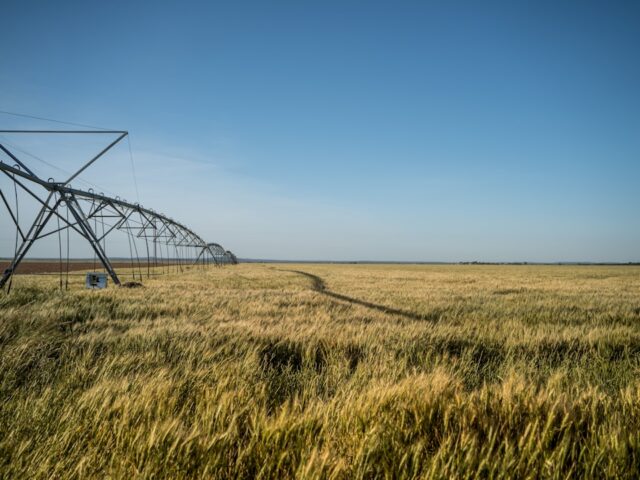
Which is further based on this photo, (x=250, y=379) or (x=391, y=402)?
(x=250, y=379)

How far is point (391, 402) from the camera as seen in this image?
7.14ft

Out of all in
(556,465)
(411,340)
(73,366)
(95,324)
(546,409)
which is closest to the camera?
(556,465)

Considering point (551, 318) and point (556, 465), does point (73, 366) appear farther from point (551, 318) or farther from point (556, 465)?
point (551, 318)

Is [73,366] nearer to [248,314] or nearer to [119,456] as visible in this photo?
[119,456]

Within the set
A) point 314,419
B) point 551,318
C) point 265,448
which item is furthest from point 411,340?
point 551,318

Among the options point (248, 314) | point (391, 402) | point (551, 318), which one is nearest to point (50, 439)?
point (391, 402)

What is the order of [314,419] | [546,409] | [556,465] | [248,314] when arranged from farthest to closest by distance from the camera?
1. [248,314]
2. [546,409]
3. [314,419]
4. [556,465]

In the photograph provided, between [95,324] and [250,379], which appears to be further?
[95,324]

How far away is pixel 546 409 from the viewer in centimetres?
210

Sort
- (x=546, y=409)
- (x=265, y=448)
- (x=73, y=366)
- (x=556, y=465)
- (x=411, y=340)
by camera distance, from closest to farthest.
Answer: (x=556, y=465), (x=265, y=448), (x=546, y=409), (x=73, y=366), (x=411, y=340)

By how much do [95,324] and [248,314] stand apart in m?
3.21

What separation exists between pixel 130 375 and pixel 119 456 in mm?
1731

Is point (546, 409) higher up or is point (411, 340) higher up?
point (546, 409)

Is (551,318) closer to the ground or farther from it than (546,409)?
closer to the ground
